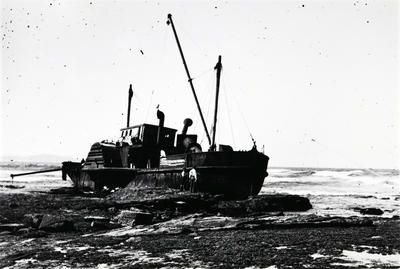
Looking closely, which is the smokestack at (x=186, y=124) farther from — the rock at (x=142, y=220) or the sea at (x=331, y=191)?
the rock at (x=142, y=220)

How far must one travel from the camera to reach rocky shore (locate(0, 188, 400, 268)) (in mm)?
6891

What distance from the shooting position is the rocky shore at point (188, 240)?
689 cm

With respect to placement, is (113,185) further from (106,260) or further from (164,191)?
(106,260)

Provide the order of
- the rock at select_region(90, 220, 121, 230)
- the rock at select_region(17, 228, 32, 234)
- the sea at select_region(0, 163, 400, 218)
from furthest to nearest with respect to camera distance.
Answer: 1. the sea at select_region(0, 163, 400, 218)
2. the rock at select_region(90, 220, 121, 230)
3. the rock at select_region(17, 228, 32, 234)

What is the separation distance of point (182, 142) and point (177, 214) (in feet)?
33.6

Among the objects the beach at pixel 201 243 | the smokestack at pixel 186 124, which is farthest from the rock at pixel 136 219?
the smokestack at pixel 186 124

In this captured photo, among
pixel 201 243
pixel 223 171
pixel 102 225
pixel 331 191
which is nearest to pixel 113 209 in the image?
pixel 102 225

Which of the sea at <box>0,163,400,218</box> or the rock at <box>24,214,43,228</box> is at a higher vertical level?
the rock at <box>24,214,43,228</box>

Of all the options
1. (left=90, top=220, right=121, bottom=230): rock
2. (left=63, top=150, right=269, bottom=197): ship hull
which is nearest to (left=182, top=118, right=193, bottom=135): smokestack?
(left=63, top=150, right=269, bottom=197): ship hull

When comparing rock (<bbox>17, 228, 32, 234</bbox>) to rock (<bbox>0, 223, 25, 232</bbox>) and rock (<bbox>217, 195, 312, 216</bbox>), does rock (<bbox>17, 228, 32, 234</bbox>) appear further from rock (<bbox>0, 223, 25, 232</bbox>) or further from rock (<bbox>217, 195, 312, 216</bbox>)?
rock (<bbox>217, 195, 312, 216</bbox>)

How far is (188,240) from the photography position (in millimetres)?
8727

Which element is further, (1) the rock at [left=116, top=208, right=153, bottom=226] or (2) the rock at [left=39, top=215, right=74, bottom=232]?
(1) the rock at [left=116, top=208, right=153, bottom=226]

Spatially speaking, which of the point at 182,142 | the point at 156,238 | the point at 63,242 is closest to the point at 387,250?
the point at 156,238

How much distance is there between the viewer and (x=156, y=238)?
904cm
